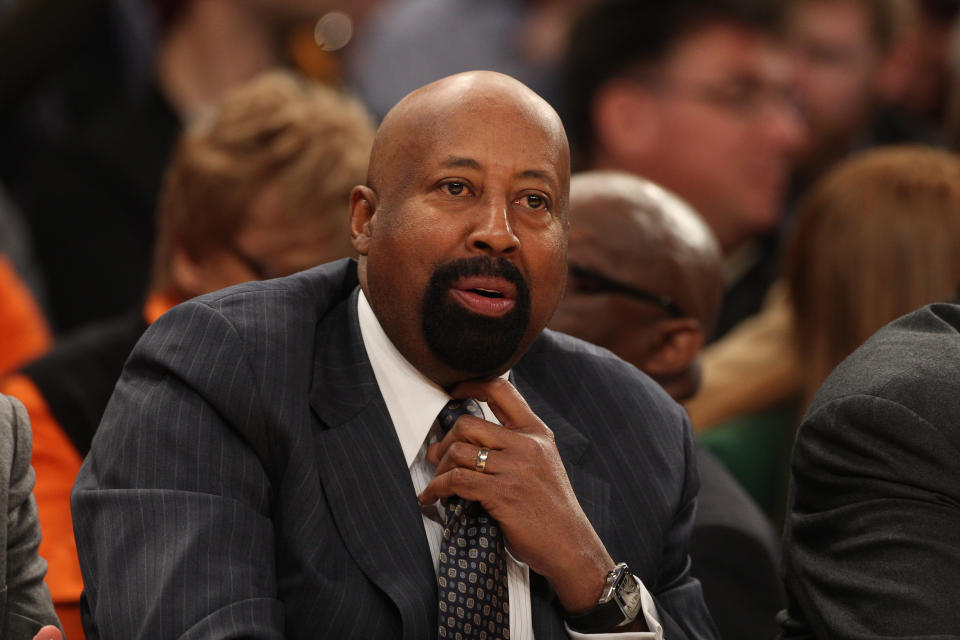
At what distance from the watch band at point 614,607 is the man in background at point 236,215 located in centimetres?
132

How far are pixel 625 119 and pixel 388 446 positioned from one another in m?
3.13

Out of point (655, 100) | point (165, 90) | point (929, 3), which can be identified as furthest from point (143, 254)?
point (929, 3)

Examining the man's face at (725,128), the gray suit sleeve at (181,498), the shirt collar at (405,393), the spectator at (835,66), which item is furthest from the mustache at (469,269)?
the spectator at (835,66)

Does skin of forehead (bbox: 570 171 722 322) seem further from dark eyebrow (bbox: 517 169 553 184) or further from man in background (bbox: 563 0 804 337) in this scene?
man in background (bbox: 563 0 804 337)

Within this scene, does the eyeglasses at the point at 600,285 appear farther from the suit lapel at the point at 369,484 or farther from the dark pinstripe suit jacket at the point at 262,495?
the suit lapel at the point at 369,484

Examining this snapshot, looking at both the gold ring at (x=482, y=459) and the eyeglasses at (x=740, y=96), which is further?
the eyeglasses at (x=740, y=96)

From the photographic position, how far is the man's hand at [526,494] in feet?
6.72

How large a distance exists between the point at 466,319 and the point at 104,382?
1339 millimetres

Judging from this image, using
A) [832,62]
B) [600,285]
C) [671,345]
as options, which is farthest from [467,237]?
[832,62]

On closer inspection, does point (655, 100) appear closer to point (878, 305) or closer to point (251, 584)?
point (878, 305)

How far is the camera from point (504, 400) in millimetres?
2125

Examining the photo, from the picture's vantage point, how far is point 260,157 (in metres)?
3.32

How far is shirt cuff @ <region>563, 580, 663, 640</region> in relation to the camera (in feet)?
6.97

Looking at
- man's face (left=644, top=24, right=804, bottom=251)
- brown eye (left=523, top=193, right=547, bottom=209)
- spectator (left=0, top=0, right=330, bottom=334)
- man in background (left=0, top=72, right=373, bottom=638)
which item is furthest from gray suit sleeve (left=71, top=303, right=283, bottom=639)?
man's face (left=644, top=24, right=804, bottom=251)
